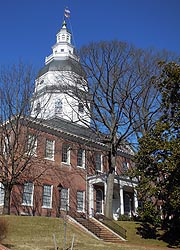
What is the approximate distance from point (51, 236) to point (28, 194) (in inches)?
289

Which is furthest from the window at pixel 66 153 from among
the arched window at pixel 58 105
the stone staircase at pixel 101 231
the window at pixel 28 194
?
the stone staircase at pixel 101 231

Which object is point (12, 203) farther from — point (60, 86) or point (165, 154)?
point (165, 154)

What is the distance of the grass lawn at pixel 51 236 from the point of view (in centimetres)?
1471

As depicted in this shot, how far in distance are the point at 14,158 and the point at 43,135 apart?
5092mm

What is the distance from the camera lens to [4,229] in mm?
16719

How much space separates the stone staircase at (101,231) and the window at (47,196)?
12.4 feet

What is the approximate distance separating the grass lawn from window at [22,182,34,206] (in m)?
4.08

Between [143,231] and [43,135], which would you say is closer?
[143,231]

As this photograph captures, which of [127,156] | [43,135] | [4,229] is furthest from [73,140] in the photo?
[4,229]

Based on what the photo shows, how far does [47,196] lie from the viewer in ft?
81.8

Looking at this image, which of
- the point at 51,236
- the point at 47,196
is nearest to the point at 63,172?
the point at 47,196

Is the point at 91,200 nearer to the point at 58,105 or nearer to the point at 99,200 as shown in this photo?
the point at 99,200

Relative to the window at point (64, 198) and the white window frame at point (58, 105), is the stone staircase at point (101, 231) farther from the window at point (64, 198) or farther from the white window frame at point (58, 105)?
the white window frame at point (58, 105)

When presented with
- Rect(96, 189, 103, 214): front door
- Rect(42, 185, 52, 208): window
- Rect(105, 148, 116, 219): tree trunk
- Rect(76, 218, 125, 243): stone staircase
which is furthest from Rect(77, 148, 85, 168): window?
Rect(76, 218, 125, 243): stone staircase
